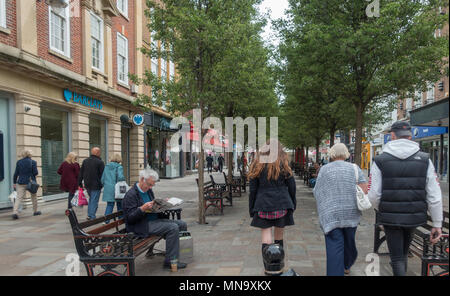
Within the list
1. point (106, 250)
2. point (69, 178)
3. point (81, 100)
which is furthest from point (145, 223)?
point (81, 100)

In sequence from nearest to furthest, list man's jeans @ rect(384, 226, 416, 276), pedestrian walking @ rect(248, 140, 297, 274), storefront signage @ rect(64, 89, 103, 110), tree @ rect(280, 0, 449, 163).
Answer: man's jeans @ rect(384, 226, 416, 276) → pedestrian walking @ rect(248, 140, 297, 274) → tree @ rect(280, 0, 449, 163) → storefront signage @ rect(64, 89, 103, 110)

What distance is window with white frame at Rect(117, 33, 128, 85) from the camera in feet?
55.9

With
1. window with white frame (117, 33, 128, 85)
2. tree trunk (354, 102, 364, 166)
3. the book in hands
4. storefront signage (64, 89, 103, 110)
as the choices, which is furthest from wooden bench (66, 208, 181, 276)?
window with white frame (117, 33, 128, 85)

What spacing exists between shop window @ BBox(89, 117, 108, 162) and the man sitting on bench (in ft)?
36.8

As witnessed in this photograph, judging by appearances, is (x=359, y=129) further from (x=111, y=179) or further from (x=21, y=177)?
(x=21, y=177)

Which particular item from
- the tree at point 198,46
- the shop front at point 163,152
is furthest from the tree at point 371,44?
the shop front at point 163,152

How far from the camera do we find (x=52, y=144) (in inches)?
489

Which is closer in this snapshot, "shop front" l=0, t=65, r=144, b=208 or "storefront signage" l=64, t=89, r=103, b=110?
"shop front" l=0, t=65, r=144, b=208

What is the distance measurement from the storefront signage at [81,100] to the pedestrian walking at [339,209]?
1128 cm

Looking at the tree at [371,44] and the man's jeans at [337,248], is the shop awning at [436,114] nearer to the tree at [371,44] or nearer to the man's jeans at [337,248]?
the tree at [371,44]

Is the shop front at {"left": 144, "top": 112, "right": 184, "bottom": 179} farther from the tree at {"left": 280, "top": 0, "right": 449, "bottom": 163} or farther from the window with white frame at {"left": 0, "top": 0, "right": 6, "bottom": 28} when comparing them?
the tree at {"left": 280, "top": 0, "right": 449, "bottom": 163}

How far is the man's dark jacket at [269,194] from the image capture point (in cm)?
436
